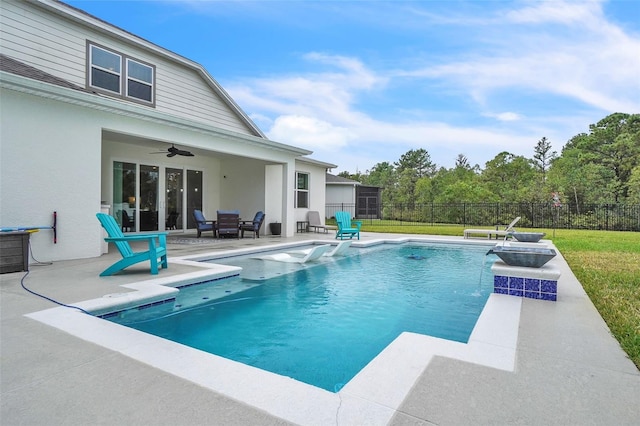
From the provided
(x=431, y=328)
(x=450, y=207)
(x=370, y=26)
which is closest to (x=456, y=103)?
(x=450, y=207)

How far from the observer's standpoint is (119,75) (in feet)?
35.8

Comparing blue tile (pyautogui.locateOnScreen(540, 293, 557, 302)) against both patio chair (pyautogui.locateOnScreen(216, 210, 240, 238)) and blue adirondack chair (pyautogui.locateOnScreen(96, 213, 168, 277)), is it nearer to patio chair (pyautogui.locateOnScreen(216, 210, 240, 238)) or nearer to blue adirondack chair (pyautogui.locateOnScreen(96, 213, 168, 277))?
blue adirondack chair (pyautogui.locateOnScreen(96, 213, 168, 277))

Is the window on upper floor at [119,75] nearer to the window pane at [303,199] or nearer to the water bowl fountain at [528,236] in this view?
the window pane at [303,199]

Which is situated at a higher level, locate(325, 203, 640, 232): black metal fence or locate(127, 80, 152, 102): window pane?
locate(127, 80, 152, 102): window pane

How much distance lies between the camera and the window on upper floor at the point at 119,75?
34.1ft

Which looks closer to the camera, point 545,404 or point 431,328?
point 545,404

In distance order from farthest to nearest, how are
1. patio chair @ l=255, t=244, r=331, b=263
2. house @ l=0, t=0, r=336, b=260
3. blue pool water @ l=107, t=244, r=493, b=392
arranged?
patio chair @ l=255, t=244, r=331, b=263
house @ l=0, t=0, r=336, b=260
blue pool water @ l=107, t=244, r=493, b=392

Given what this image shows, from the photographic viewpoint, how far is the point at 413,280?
662cm

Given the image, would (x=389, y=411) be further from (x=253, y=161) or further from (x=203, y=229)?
(x=253, y=161)

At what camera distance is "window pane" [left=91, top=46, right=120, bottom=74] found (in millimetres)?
10455

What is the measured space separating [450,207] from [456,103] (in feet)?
22.6

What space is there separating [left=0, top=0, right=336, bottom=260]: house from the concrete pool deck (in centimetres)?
440

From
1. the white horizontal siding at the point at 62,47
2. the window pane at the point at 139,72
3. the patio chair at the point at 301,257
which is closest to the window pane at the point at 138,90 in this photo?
the window pane at the point at 139,72

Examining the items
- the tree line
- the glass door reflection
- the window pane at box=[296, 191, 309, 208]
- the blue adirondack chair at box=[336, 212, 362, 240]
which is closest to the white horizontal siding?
the glass door reflection
